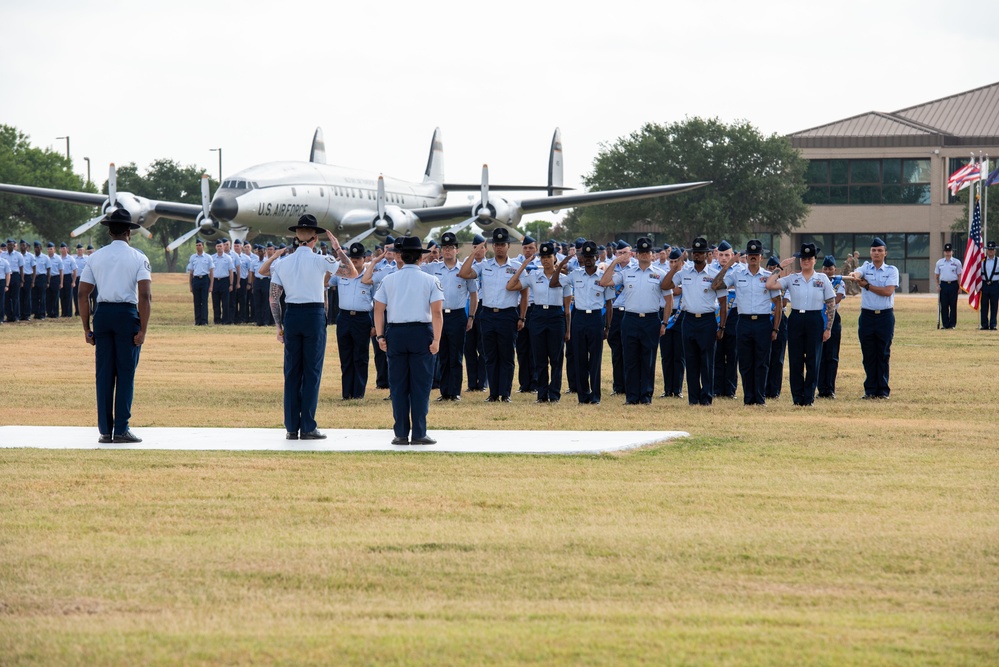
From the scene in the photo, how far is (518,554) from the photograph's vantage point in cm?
663

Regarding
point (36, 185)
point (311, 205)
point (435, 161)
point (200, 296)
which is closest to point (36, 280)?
point (200, 296)

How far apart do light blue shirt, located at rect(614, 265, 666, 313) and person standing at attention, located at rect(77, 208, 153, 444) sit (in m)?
5.89

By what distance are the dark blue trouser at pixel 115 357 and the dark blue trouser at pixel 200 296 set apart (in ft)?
69.9

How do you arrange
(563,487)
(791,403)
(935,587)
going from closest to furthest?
(935,587), (563,487), (791,403)

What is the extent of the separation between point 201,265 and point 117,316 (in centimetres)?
2117

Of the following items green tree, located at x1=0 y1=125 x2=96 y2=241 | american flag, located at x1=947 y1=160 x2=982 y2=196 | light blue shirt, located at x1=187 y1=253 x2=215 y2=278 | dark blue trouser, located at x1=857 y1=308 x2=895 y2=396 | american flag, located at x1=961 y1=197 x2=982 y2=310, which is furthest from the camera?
green tree, located at x1=0 y1=125 x2=96 y2=241

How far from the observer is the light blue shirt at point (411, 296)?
10656mm

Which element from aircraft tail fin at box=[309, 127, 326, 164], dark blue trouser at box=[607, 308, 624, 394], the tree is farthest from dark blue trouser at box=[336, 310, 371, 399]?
the tree

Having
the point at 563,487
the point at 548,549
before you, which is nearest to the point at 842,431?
the point at 563,487

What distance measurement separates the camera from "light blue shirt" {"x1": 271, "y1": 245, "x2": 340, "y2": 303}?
11.1 m

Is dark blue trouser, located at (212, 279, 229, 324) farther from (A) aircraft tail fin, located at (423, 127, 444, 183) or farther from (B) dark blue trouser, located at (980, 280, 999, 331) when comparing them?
(A) aircraft tail fin, located at (423, 127, 444, 183)

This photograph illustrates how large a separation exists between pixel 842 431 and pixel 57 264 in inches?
1008

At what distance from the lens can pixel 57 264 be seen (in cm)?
3331

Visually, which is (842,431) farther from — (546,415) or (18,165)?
(18,165)
